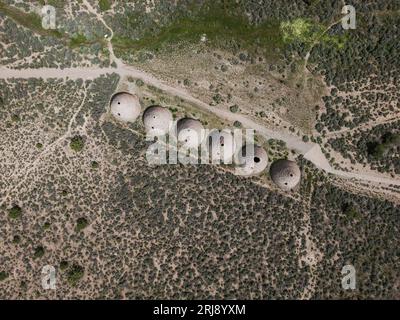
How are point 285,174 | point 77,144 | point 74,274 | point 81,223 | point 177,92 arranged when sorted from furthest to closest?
point 177,92
point 77,144
point 285,174
point 81,223
point 74,274

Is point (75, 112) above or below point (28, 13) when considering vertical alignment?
below

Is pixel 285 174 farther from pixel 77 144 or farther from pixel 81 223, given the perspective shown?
pixel 77 144

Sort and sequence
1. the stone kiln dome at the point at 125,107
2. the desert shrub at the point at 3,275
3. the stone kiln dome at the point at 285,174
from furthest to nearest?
the stone kiln dome at the point at 125,107 < the stone kiln dome at the point at 285,174 < the desert shrub at the point at 3,275

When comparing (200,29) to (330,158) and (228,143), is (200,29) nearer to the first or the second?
(228,143)

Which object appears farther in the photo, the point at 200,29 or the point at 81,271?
the point at 200,29

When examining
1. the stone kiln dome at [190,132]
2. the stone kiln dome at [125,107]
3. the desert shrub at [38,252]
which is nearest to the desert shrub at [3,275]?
the desert shrub at [38,252]

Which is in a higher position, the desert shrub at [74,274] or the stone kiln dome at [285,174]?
the stone kiln dome at [285,174]

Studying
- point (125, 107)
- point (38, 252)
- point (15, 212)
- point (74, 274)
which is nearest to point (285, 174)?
point (125, 107)

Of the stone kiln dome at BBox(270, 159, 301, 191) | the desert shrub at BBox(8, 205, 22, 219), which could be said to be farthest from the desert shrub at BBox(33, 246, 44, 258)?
the stone kiln dome at BBox(270, 159, 301, 191)

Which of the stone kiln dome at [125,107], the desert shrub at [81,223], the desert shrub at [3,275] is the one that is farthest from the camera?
the stone kiln dome at [125,107]

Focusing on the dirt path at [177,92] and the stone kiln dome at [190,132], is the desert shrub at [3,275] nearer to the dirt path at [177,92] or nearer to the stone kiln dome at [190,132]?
the dirt path at [177,92]
